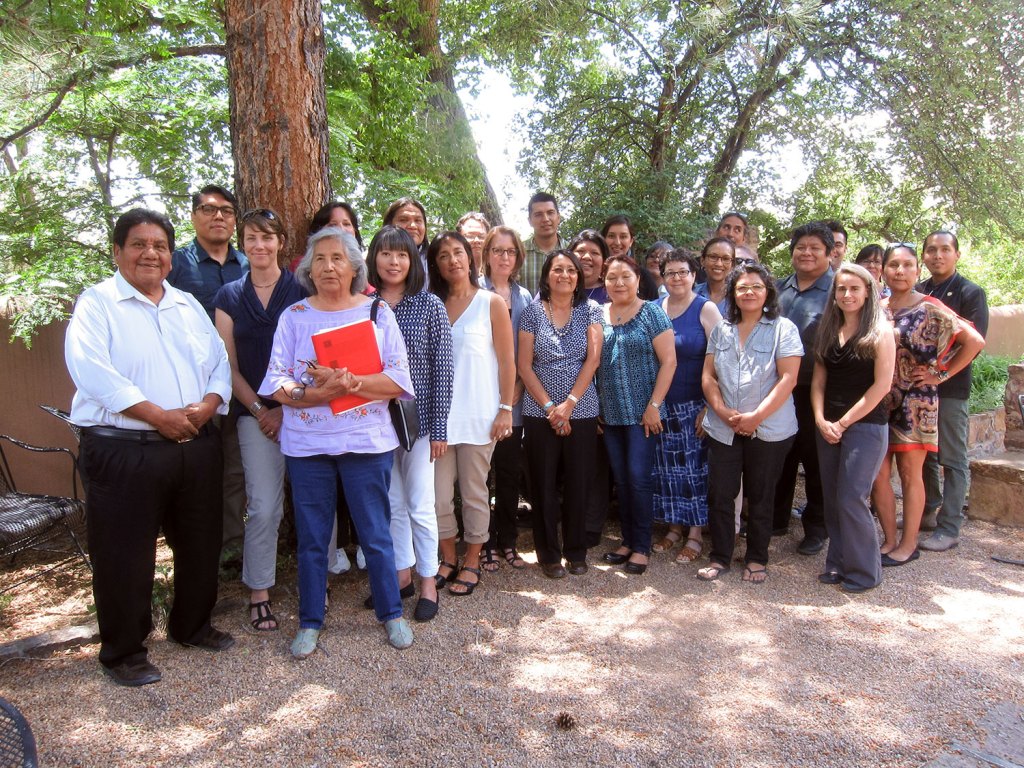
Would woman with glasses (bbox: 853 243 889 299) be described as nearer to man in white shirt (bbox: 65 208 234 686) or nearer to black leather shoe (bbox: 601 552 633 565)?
black leather shoe (bbox: 601 552 633 565)

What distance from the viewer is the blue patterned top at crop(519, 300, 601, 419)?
4.35 meters

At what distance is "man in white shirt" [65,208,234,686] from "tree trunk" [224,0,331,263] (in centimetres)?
119

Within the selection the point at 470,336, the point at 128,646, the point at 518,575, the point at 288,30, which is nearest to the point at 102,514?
the point at 128,646

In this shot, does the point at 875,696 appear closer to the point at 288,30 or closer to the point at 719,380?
the point at 719,380

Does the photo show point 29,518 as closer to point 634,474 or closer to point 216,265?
point 216,265

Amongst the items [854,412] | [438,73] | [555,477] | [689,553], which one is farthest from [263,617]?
[438,73]

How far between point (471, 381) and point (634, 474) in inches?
47.5

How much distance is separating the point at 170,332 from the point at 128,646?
1401mm

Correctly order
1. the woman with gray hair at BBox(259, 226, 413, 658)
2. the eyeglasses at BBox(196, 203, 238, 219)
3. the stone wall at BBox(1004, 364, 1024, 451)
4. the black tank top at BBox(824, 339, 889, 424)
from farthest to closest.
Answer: the stone wall at BBox(1004, 364, 1024, 451) < the black tank top at BBox(824, 339, 889, 424) < the eyeglasses at BBox(196, 203, 238, 219) < the woman with gray hair at BBox(259, 226, 413, 658)

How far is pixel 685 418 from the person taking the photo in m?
4.72

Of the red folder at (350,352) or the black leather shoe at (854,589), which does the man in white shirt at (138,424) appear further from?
the black leather shoe at (854,589)

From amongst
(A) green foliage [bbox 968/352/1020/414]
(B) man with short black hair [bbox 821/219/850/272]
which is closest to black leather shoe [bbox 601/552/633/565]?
(B) man with short black hair [bbox 821/219/850/272]

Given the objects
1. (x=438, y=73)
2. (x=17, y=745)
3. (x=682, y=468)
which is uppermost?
(x=438, y=73)

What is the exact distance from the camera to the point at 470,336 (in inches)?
161
